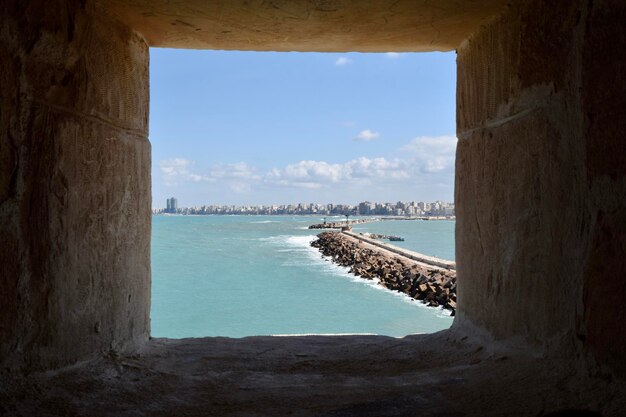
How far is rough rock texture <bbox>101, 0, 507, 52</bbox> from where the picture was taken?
2.30 metres

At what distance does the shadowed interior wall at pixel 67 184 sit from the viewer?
1.71 metres

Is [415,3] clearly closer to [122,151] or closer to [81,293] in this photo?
[122,151]

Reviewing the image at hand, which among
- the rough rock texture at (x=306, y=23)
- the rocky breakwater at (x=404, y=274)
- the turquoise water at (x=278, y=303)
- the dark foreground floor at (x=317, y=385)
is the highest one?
the rough rock texture at (x=306, y=23)

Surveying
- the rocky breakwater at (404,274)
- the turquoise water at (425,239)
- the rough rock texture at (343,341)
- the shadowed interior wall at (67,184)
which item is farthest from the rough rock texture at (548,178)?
the turquoise water at (425,239)

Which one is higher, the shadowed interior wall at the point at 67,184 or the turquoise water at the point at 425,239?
the shadowed interior wall at the point at 67,184

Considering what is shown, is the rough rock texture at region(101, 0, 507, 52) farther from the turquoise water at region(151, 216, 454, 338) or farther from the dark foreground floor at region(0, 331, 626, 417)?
the turquoise water at region(151, 216, 454, 338)

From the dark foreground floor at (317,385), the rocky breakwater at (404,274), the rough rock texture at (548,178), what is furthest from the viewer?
the rocky breakwater at (404,274)

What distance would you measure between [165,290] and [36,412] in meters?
25.6

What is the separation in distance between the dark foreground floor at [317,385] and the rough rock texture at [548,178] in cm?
14

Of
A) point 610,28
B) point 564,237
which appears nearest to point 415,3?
point 610,28

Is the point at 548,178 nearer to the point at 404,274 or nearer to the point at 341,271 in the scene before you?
the point at 404,274

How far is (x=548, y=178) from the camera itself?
1.92 metres

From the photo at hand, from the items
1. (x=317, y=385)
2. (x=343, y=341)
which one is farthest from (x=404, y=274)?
(x=317, y=385)

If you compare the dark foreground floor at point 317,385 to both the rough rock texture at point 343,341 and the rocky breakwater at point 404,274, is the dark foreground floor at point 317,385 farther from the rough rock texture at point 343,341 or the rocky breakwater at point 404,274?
the rocky breakwater at point 404,274
